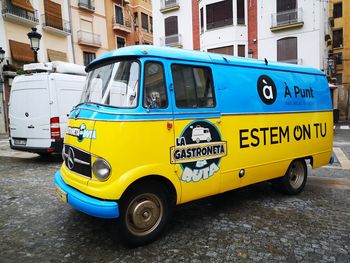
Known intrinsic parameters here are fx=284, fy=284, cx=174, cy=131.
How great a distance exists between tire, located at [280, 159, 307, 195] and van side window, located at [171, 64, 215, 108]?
2336mm

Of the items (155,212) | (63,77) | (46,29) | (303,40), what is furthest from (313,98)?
(46,29)

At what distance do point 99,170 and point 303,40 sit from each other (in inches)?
853

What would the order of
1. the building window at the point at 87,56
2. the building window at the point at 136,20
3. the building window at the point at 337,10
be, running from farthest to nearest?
the building window at the point at 337,10 < the building window at the point at 136,20 < the building window at the point at 87,56

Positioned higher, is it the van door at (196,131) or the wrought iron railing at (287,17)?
the wrought iron railing at (287,17)

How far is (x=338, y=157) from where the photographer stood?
9000 mm

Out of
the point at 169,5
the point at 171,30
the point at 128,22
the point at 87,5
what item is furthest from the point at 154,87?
the point at 128,22

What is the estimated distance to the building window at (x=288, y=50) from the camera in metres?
21.3

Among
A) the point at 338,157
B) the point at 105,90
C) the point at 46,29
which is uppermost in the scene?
the point at 46,29

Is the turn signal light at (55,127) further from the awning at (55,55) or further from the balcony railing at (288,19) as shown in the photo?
the balcony railing at (288,19)

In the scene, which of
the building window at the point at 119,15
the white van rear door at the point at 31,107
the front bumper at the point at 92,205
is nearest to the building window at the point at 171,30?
the building window at the point at 119,15

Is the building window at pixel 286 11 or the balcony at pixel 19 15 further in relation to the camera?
the building window at pixel 286 11

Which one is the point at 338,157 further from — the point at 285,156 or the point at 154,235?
the point at 154,235

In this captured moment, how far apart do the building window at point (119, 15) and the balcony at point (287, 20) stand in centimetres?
1651

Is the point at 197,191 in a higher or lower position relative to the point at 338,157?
higher
